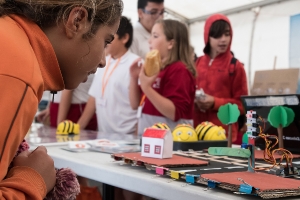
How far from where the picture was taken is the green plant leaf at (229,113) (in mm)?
1236

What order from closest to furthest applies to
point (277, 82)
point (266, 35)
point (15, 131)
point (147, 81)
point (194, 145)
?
point (15, 131)
point (194, 145)
point (147, 81)
point (277, 82)
point (266, 35)

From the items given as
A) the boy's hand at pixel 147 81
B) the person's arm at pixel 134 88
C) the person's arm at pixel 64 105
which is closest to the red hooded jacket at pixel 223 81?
the person's arm at pixel 134 88

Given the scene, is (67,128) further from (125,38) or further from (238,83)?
(238,83)

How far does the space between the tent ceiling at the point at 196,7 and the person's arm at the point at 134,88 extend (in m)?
2.00

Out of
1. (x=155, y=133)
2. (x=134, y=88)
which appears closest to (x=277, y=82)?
(x=134, y=88)

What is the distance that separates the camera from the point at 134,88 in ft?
7.22

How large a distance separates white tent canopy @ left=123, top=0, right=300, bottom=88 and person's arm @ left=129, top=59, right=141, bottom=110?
5.47 feet

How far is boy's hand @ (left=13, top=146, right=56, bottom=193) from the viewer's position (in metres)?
0.75

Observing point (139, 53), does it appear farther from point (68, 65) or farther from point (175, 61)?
point (68, 65)

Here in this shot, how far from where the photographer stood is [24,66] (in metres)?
0.62

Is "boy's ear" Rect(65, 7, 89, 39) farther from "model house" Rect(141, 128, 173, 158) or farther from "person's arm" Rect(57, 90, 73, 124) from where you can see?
"person's arm" Rect(57, 90, 73, 124)

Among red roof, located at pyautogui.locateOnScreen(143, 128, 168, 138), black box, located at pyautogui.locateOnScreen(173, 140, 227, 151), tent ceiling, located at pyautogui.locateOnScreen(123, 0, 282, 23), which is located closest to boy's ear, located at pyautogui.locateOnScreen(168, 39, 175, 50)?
black box, located at pyautogui.locateOnScreen(173, 140, 227, 151)

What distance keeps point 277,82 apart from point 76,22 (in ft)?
6.66

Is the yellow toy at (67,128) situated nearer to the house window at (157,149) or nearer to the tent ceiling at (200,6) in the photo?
the house window at (157,149)
